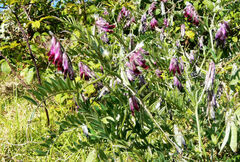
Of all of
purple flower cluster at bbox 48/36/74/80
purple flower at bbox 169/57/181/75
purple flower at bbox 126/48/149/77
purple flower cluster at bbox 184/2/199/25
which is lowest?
purple flower at bbox 169/57/181/75

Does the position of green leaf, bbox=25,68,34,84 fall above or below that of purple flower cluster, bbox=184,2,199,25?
below

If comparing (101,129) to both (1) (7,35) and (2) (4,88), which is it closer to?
(1) (7,35)

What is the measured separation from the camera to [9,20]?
8.03 ft

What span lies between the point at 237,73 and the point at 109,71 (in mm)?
707

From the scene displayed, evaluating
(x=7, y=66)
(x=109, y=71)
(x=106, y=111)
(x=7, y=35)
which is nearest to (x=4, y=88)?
(x=7, y=35)

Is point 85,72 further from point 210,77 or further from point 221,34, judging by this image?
point 221,34

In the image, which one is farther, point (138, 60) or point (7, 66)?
point (7, 66)

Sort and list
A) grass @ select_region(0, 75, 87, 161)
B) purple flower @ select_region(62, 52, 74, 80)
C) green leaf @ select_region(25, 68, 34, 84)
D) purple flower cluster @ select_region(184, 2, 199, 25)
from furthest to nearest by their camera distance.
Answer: green leaf @ select_region(25, 68, 34, 84) < grass @ select_region(0, 75, 87, 161) < purple flower cluster @ select_region(184, 2, 199, 25) < purple flower @ select_region(62, 52, 74, 80)

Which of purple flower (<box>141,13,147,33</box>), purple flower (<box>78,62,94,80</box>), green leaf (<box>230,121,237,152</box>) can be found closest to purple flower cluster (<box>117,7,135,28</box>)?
purple flower (<box>141,13,147,33</box>)

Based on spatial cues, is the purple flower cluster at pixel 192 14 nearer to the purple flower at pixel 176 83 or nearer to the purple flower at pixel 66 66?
the purple flower at pixel 176 83

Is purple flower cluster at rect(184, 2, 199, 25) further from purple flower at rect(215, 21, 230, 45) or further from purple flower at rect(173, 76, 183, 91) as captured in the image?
purple flower at rect(173, 76, 183, 91)

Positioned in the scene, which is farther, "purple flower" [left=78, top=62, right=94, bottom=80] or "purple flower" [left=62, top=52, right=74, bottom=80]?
"purple flower" [left=78, top=62, right=94, bottom=80]

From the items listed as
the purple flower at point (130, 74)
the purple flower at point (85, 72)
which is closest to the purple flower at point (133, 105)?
the purple flower at point (130, 74)

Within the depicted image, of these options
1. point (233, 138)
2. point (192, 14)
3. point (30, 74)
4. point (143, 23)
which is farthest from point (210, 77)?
point (30, 74)
